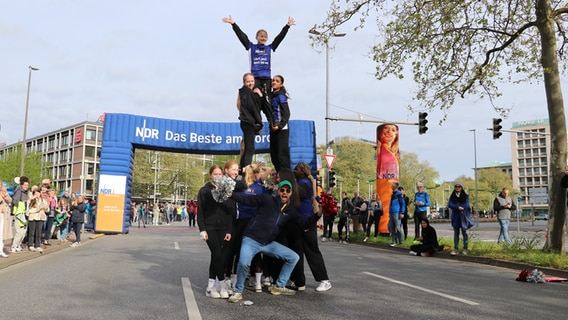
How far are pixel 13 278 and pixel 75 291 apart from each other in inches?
92.9

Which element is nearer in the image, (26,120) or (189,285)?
(189,285)

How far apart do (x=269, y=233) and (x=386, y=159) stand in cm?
1454

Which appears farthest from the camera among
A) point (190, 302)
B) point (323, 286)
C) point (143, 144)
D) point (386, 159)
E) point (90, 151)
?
Result: point (90, 151)

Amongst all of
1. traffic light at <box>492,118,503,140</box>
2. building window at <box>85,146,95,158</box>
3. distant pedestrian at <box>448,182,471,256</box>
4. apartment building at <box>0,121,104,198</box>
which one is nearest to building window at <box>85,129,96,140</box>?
apartment building at <box>0,121,104,198</box>

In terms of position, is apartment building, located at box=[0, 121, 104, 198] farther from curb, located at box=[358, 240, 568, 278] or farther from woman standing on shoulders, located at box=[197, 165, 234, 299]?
woman standing on shoulders, located at box=[197, 165, 234, 299]

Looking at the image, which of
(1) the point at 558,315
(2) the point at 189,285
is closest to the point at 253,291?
(2) the point at 189,285

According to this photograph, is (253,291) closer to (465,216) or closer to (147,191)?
(465,216)

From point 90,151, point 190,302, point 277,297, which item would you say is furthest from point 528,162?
point 190,302

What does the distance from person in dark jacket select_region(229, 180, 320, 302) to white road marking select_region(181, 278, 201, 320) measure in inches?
24.6

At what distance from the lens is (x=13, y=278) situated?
26.5 ft

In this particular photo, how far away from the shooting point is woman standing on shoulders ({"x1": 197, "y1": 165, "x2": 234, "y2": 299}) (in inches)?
246

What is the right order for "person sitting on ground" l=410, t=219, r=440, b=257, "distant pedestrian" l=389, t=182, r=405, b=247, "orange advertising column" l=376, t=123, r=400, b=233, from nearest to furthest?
1. "person sitting on ground" l=410, t=219, r=440, b=257
2. "distant pedestrian" l=389, t=182, r=405, b=247
3. "orange advertising column" l=376, t=123, r=400, b=233

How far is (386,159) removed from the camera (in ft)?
65.5

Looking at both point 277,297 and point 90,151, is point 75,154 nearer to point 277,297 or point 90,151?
point 90,151
